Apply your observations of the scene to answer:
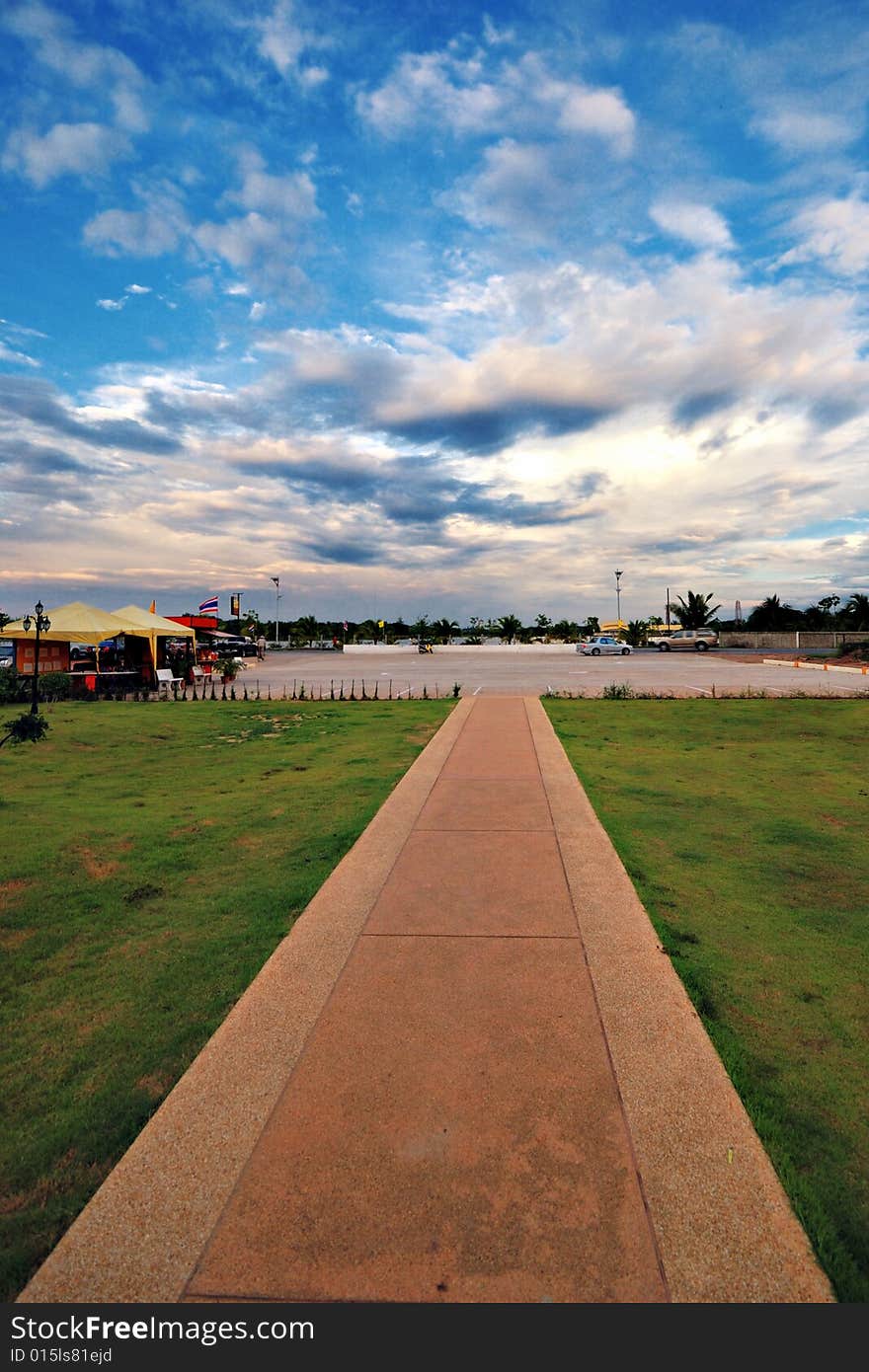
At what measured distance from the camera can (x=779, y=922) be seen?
189 inches

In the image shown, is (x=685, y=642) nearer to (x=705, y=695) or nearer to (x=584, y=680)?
(x=584, y=680)

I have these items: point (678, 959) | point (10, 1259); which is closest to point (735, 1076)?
point (678, 959)

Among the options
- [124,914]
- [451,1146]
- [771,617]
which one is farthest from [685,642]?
[451,1146]

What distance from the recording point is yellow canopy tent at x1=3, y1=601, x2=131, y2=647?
19.9 metres

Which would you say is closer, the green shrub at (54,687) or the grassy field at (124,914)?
the grassy field at (124,914)

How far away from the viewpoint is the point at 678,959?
4215 millimetres

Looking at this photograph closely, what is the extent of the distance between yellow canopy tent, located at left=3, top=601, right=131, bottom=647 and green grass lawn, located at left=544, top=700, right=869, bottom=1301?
15606mm

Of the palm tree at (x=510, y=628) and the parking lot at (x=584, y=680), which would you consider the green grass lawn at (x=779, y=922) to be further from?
the palm tree at (x=510, y=628)

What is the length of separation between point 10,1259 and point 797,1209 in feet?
9.08

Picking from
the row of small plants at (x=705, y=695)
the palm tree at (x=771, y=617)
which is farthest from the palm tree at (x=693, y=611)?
the row of small plants at (x=705, y=695)

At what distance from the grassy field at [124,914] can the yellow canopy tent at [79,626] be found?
883 cm

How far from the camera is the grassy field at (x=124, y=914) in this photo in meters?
2.80

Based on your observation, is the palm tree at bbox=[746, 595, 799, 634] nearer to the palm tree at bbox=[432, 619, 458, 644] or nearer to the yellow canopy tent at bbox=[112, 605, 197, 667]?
the palm tree at bbox=[432, 619, 458, 644]
